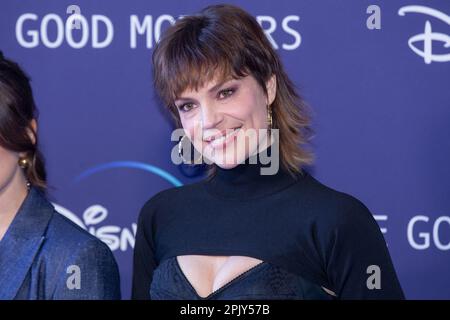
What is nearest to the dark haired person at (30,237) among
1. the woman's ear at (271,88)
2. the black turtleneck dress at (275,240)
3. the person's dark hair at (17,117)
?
the person's dark hair at (17,117)

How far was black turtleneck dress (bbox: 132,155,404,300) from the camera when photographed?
196 cm

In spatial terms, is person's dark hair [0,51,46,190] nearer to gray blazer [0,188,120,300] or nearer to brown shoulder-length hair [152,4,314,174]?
gray blazer [0,188,120,300]

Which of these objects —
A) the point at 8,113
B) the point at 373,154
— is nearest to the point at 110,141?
the point at 8,113

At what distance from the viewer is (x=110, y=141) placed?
259cm

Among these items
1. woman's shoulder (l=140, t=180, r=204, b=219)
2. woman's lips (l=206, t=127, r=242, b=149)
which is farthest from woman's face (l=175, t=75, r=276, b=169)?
woman's shoulder (l=140, t=180, r=204, b=219)

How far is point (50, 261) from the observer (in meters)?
1.98

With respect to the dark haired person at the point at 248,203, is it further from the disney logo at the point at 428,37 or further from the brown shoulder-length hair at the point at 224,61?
the disney logo at the point at 428,37

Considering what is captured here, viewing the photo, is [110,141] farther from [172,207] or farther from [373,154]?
[373,154]

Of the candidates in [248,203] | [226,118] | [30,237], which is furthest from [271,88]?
[30,237]

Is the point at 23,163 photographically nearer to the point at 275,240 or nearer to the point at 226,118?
the point at 226,118

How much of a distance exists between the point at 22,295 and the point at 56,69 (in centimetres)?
93

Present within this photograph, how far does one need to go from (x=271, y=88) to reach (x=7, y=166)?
2.50 ft

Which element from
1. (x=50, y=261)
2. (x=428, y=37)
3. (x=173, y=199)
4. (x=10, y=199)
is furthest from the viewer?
(x=428, y=37)

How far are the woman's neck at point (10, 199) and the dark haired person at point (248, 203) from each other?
0.42m
